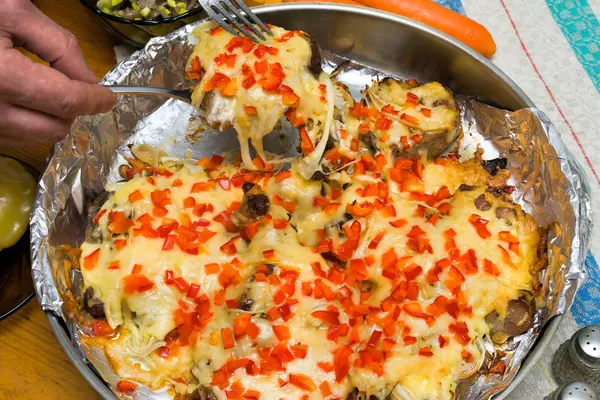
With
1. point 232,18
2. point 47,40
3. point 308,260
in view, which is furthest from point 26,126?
point 308,260

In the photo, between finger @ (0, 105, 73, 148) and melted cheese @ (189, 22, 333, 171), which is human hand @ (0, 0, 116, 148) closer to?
finger @ (0, 105, 73, 148)

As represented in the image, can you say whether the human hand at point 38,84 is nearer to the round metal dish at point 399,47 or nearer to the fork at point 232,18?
the fork at point 232,18

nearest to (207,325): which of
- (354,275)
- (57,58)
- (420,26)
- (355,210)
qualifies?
(354,275)

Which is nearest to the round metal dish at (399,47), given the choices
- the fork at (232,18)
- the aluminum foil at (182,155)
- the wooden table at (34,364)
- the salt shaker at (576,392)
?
the aluminum foil at (182,155)

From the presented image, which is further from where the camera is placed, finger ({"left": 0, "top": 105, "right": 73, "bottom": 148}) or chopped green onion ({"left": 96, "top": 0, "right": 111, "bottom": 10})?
chopped green onion ({"left": 96, "top": 0, "right": 111, "bottom": 10})

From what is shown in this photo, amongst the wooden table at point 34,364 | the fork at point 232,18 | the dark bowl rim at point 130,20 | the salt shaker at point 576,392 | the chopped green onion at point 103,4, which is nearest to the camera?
the salt shaker at point 576,392

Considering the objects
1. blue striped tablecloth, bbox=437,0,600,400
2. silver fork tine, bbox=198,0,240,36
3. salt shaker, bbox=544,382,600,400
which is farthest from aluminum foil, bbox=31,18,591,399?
blue striped tablecloth, bbox=437,0,600,400
